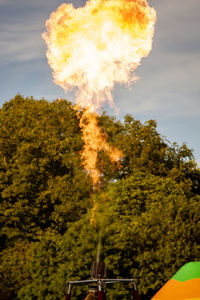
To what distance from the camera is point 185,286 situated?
48.4ft

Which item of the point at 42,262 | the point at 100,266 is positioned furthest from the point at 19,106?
the point at 100,266

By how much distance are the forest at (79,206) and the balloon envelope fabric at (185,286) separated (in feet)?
24.4

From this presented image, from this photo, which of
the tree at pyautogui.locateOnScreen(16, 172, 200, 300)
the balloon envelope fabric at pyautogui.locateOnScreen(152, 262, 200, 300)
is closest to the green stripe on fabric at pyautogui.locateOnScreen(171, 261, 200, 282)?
the balloon envelope fabric at pyautogui.locateOnScreen(152, 262, 200, 300)

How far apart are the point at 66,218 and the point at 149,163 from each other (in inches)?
350

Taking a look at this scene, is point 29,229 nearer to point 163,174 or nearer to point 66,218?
point 66,218

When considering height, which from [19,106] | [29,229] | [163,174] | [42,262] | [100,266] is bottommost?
[100,266]

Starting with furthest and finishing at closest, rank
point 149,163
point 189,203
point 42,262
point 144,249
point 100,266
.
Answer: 1. point 149,163
2. point 189,203
3. point 144,249
4. point 42,262
5. point 100,266

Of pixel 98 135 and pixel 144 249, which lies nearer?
pixel 144 249

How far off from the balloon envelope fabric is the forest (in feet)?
24.4

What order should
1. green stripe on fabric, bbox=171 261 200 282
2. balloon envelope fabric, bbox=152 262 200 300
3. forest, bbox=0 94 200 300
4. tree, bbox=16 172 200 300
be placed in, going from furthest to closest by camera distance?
1. forest, bbox=0 94 200 300
2. tree, bbox=16 172 200 300
3. green stripe on fabric, bbox=171 261 200 282
4. balloon envelope fabric, bbox=152 262 200 300

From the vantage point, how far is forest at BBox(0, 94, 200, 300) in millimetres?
23531

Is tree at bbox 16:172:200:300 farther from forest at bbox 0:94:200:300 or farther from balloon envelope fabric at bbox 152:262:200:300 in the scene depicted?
balloon envelope fabric at bbox 152:262:200:300

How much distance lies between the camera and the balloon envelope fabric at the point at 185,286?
569 inches

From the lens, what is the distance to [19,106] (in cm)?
3572
